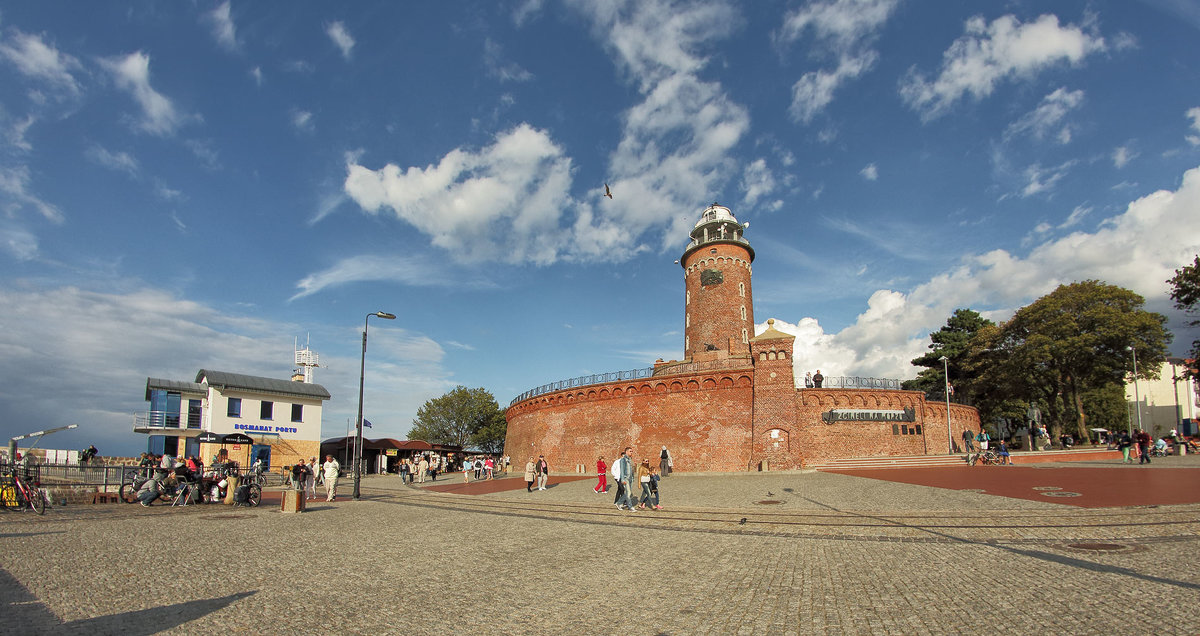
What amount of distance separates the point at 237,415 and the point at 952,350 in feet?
190

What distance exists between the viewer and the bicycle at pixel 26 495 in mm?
14672

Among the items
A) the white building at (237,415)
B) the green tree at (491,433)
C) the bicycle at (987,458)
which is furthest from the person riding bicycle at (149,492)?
the green tree at (491,433)

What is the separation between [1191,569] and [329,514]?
1723 centimetres

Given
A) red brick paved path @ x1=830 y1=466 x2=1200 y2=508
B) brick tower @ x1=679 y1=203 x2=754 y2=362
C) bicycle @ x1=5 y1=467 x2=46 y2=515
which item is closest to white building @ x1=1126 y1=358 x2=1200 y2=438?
brick tower @ x1=679 y1=203 x2=754 y2=362

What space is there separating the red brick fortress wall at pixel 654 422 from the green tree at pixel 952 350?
1095 inches

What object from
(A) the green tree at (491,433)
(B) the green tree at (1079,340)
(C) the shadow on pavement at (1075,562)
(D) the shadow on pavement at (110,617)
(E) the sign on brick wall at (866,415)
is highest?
(B) the green tree at (1079,340)

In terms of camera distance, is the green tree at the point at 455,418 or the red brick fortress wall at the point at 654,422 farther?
the green tree at the point at 455,418

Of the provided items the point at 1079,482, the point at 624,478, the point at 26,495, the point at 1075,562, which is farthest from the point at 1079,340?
the point at 26,495

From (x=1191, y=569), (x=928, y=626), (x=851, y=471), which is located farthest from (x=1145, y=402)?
(x=928, y=626)

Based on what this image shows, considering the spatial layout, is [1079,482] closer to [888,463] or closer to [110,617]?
[888,463]

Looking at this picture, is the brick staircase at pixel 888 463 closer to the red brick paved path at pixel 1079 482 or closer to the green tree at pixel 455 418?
the red brick paved path at pixel 1079 482

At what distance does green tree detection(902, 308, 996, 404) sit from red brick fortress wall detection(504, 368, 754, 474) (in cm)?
2782

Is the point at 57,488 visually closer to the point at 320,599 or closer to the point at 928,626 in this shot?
the point at 320,599

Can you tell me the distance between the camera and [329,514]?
15.5 m
